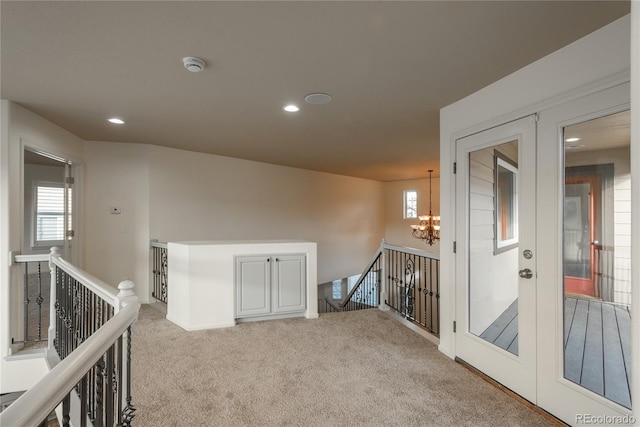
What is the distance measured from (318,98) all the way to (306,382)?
2436 millimetres

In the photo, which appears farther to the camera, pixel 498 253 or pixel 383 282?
pixel 383 282

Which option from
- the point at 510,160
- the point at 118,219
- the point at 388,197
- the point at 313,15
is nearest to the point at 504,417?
the point at 510,160

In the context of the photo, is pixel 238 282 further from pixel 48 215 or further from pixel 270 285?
pixel 48 215

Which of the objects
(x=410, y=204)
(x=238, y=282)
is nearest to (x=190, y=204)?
(x=238, y=282)

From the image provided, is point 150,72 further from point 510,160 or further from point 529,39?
point 510,160


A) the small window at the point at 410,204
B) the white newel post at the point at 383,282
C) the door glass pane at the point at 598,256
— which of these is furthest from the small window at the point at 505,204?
the small window at the point at 410,204

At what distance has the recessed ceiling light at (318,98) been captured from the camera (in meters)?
2.96

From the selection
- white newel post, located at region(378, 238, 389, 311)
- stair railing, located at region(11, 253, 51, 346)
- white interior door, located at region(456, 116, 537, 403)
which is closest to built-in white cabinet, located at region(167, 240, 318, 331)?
white newel post, located at region(378, 238, 389, 311)

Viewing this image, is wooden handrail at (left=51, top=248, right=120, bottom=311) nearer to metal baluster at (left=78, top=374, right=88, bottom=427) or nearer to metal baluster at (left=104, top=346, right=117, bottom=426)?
metal baluster at (left=104, top=346, right=117, bottom=426)

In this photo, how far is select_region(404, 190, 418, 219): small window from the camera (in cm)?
870

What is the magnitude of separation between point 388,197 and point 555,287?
23.5 feet

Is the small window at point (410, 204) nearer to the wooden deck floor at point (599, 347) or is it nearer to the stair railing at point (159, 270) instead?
the stair railing at point (159, 270)

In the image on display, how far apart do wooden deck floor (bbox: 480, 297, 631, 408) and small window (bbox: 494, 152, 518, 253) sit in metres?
0.60

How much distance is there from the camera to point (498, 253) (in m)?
2.71
